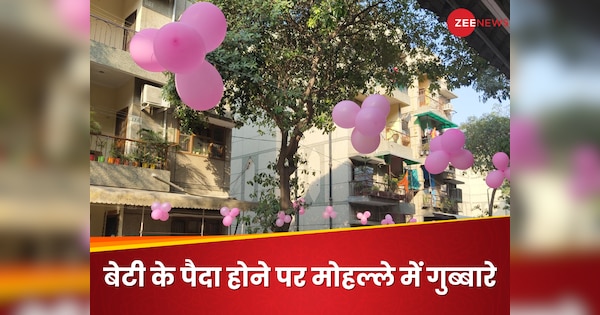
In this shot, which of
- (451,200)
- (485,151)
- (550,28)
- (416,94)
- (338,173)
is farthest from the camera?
(338,173)

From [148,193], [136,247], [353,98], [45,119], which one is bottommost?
[136,247]

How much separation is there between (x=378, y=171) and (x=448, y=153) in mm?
4418

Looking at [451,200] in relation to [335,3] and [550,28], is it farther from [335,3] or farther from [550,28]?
[550,28]

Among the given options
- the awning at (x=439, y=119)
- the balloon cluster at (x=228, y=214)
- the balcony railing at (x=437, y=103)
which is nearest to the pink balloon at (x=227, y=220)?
the balloon cluster at (x=228, y=214)

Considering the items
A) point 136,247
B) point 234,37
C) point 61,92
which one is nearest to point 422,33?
point 234,37

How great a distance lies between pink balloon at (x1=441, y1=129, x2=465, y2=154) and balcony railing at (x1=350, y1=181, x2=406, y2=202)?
407 cm

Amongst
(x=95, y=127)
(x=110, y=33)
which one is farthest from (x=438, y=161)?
(x=110, y=33)

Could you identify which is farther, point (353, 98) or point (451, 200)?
point (451, 200)

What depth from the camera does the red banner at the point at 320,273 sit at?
9.39 feet

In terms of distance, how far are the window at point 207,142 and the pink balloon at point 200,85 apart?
2.98m

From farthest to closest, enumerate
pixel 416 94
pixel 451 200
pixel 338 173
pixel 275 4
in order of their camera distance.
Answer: pixel 338 173, pixel 451 200, pixel 416 94, pixel 275 4

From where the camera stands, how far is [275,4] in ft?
14.4

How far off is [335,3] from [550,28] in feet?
9.02

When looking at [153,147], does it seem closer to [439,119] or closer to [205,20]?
[205,20]
